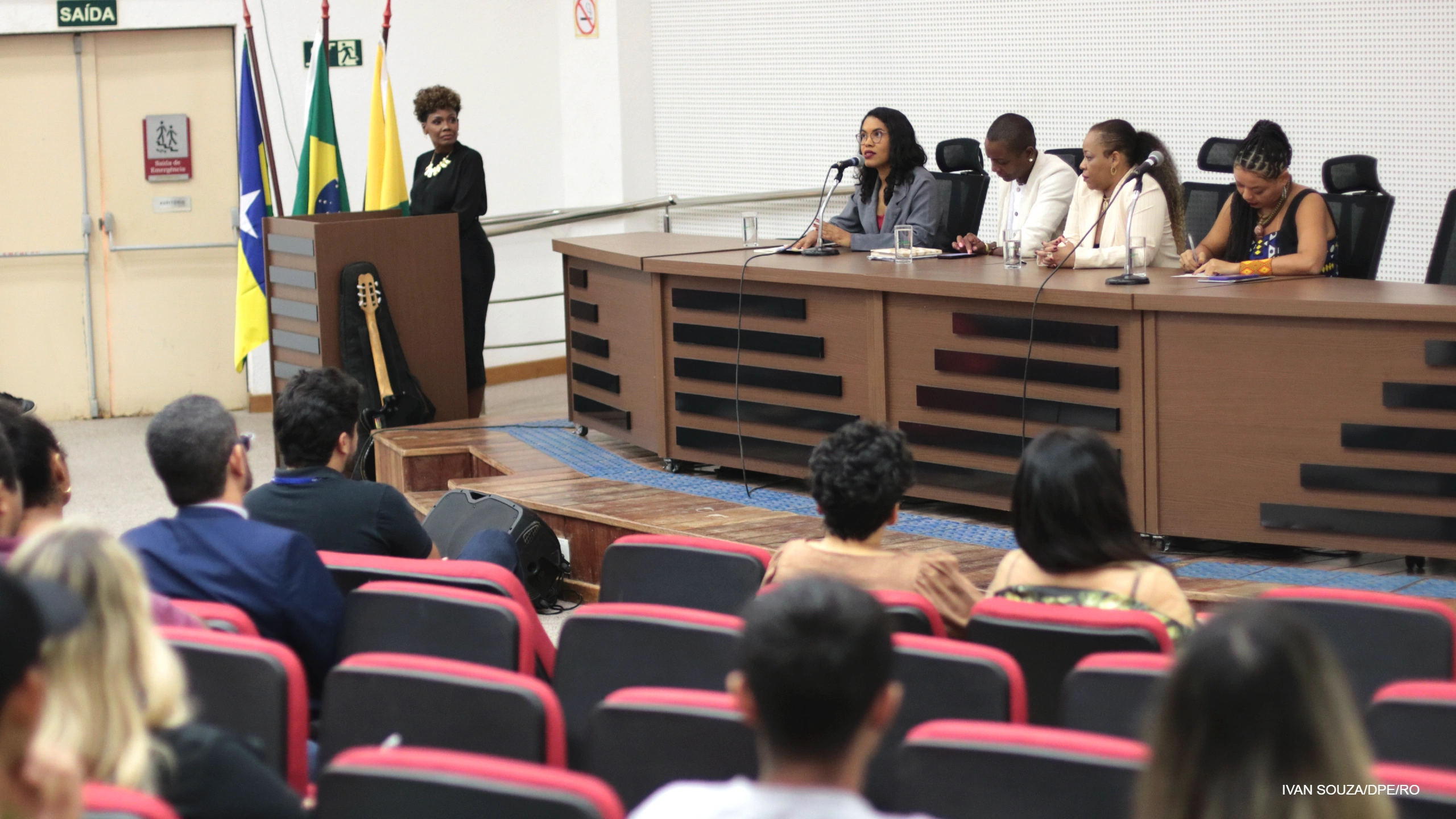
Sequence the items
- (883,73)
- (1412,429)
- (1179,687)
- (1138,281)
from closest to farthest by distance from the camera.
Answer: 1. (1179,687)
2. (1412,429)
3. (1138,281)
4. (883,73)

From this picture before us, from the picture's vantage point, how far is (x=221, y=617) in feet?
7.63

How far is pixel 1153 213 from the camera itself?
471cm

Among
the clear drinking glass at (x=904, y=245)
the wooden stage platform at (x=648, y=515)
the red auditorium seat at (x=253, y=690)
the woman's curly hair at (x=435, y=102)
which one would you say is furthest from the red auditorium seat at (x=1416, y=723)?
the woman's curly hair at (x=435, y=102)

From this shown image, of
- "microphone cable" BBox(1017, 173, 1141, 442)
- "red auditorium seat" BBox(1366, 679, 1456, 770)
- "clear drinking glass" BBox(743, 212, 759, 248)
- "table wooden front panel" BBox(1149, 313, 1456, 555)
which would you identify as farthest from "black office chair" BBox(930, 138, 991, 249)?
"red auditorium seat" BBox(1366, 679, 1456, 770)

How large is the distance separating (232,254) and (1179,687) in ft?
25.9

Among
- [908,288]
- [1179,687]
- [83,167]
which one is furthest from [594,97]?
[1179,687]

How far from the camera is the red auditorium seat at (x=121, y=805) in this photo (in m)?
1.39

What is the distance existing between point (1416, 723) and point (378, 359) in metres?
5.04

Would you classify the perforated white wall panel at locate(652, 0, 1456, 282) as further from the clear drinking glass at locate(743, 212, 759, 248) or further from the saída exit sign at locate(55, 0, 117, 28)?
the saída exit sign at locate(55, 0, 117, 28)

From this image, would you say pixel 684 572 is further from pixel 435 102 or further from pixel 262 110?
pixel 262 110

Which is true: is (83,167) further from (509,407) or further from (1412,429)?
(1412,429)

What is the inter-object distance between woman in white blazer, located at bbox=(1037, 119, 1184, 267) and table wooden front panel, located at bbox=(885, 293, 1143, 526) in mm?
379

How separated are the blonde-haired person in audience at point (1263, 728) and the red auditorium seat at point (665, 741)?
2.12 ft

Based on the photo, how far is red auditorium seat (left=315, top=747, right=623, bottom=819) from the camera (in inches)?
57.2
